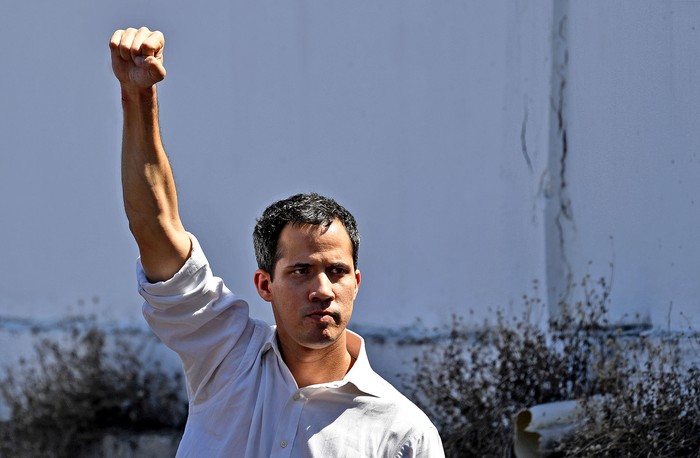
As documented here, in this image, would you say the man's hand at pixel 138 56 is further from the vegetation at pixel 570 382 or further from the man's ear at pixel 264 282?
the vegetation at pixel 570 382

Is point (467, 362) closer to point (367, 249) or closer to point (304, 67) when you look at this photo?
point (367, 249)

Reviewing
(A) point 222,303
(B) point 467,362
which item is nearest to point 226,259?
(B) point 467,362

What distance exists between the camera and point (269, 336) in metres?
2.74

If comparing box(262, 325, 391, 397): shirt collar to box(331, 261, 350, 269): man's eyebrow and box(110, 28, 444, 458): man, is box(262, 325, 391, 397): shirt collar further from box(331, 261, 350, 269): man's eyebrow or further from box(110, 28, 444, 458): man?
box(331, 261, 350, 269): man's eyebrow

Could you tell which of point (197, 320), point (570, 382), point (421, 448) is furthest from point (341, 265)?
point (570, 382)

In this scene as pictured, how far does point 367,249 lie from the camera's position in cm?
578

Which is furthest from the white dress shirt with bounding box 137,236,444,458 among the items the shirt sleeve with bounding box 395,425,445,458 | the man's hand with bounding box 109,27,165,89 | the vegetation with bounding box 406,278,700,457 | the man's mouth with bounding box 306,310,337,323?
Result: the vegetation with bounding box 406,278,700,457

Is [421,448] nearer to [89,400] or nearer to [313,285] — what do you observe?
[313,285]

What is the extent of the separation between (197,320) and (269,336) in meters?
0.19

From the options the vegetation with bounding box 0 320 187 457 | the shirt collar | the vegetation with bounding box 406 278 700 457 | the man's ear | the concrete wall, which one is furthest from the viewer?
the vegetation with bounding box 0 320 187 457

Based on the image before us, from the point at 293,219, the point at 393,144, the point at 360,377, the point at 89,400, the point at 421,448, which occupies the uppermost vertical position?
the point at 393,144

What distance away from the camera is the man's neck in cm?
266

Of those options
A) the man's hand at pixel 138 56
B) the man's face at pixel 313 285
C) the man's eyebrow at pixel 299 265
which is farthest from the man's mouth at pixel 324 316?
the man's hand at pixel 138 56

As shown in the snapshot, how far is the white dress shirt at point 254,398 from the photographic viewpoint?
8.32 feet
